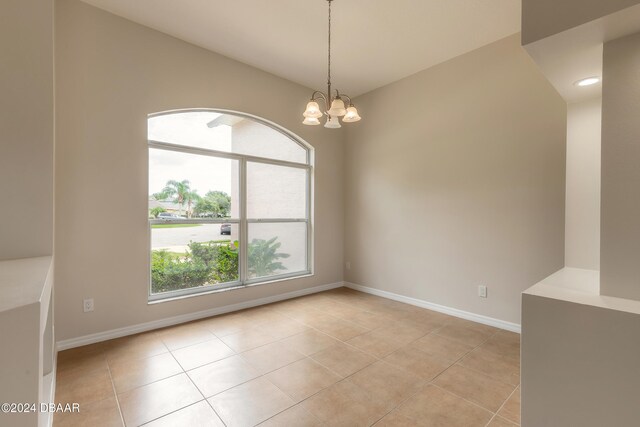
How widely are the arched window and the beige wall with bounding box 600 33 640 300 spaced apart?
11.7 feet

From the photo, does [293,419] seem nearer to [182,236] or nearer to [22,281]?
[22,281]

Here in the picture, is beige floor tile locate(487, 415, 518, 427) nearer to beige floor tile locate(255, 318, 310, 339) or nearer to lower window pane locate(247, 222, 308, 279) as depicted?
beige floor tile locate(255, 318, 310, 339)

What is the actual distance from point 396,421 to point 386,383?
39 cm

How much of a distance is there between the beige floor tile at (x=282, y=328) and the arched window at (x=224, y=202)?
0.87 m

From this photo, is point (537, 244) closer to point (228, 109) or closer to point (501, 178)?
point (501, 178)

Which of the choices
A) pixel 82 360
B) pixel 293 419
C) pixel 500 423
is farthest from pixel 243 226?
pixel 500 423

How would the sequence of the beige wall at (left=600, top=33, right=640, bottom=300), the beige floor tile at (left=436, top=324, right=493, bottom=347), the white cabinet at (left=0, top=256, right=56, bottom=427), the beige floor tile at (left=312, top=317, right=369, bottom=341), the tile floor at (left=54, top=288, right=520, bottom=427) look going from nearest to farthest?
1. the white cabinet at (left=0, top=256, right=56, bottom=427)
2. the beige wall at (left=600, top=33, right=640, bottom=300)
3. the tile floor at (left=54, top=288, right=520, bottom=427)
4. the beige floor tile at (left=436, top=324, right=493, bottom=347)
5. the beige floor tile at (left=312, top=317, right=369, bottom=341)

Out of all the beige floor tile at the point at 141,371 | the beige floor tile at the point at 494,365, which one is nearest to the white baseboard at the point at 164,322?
the beige floor tile at the point at 141,371

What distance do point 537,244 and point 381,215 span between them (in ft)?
6.59

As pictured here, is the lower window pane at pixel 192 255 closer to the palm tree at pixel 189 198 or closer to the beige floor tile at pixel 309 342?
the palm tree at pixel 189 198

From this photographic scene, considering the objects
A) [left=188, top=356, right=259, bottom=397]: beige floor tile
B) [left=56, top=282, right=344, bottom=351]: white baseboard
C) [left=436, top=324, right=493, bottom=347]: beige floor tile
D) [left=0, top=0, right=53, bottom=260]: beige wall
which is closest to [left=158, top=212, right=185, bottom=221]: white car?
[left=56, top=282, right=344, bottom=351]: white baseboard

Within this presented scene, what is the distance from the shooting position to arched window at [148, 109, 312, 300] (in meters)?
3.31

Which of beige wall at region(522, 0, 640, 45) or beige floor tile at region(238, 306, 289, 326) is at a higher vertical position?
beige wall at region(522, 0, 640, 45)

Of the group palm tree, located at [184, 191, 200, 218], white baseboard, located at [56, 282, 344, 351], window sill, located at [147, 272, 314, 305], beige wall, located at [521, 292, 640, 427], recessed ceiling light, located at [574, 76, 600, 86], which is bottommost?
white baseboard, located at [56, 282, 344, 351]
